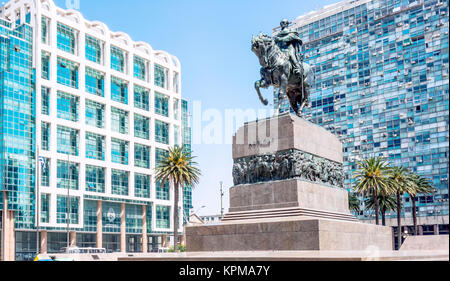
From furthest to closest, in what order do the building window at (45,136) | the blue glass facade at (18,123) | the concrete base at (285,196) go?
1. the building window at (45,136)
2. the blue glass facade at (18,123)
3. the concrete base at (285,196)

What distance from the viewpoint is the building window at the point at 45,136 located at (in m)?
69.1

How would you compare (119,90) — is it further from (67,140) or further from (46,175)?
(46,175)

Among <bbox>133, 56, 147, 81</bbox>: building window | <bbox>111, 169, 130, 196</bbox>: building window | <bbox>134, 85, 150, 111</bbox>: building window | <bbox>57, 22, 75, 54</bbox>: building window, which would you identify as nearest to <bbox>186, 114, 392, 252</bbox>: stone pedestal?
<bbox>57, 22, 75, 54</bbox>: building window

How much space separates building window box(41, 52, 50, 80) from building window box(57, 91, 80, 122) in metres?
2.90

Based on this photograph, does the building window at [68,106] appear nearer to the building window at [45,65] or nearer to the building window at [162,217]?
the building window at [45,65]

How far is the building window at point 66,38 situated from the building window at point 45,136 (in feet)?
37.1

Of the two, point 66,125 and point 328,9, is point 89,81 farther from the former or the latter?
point 328,9

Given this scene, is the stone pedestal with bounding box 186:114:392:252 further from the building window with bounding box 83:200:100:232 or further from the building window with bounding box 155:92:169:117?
the building window with bounding box 155:92:169:117

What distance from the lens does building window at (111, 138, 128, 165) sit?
79375mm

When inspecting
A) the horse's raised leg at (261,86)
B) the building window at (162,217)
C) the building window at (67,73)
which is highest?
the building window at (67,73)

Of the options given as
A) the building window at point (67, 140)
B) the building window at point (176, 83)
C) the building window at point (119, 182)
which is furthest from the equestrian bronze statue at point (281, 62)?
the building window at point (176, 83)

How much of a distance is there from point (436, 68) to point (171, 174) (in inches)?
1997

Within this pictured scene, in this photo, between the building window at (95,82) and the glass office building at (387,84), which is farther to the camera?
the glass office building at (387,84)
